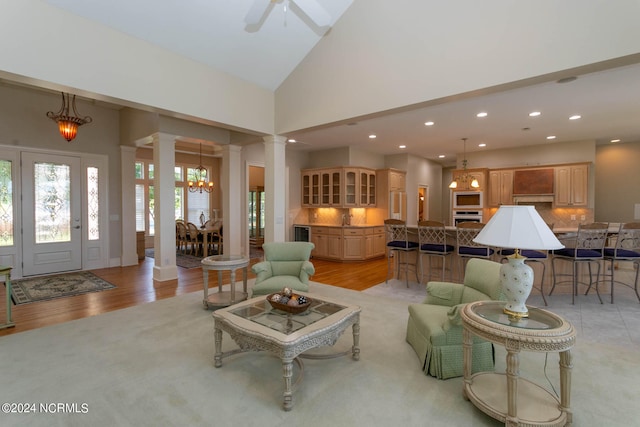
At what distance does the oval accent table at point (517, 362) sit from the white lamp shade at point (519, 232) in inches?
18.5

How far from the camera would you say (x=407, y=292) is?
4.88 meters

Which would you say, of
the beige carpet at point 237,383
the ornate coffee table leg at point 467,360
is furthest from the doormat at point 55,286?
the ornate coffee table leg at point 467,360

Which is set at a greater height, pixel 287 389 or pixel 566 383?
pixel 566 383

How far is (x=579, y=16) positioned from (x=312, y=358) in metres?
3.70

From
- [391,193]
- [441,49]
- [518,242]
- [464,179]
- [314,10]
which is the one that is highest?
[314,10]

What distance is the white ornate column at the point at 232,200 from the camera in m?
6.95

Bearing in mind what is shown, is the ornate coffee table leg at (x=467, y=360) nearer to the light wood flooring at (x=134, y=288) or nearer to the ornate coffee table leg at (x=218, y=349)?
the ornate coffee table leg at (x=218, y=349)

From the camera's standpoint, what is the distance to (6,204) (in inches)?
214

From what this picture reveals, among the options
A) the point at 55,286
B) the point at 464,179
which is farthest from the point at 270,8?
the point at 464,179

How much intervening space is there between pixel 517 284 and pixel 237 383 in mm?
2108

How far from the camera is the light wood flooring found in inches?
149

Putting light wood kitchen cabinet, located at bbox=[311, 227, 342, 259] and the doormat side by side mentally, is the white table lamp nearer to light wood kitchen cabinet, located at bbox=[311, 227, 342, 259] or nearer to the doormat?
light wood kitchen cabinet, located at bbox=[311, 227, 342, 259]

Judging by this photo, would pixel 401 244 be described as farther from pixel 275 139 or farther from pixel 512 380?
pixel 512 380

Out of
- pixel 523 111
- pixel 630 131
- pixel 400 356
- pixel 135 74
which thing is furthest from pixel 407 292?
pixel 630 131
